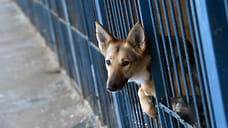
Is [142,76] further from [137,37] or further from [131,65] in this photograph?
[137,37]

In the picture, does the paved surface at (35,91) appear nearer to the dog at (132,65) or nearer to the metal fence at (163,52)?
the metal fence at (163,52)

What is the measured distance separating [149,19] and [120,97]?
1303 millimetres

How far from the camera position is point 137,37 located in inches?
103

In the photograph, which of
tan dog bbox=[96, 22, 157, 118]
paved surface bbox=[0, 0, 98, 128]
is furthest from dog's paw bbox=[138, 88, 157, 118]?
paved surface bbox=[0, 0, 98, 128]

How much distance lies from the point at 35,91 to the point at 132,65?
5.09 metres

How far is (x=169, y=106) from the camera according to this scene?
2.54 meters

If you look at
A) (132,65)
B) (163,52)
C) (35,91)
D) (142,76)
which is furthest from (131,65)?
(35,91)

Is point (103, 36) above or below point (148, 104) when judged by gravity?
above

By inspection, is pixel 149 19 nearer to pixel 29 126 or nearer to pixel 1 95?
pixel 29 126

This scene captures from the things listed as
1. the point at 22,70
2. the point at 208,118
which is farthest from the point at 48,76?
the point at 208,118

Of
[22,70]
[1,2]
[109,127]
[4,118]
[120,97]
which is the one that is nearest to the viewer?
[120,97]

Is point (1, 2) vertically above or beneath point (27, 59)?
above

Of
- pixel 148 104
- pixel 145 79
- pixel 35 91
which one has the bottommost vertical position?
pixel 35 91

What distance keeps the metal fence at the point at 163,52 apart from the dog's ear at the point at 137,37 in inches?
2.9
